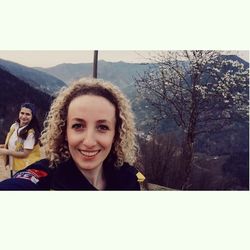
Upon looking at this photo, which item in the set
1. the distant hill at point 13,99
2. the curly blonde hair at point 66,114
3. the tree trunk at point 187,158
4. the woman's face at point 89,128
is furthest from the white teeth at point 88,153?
the tree trunk at point 187,158

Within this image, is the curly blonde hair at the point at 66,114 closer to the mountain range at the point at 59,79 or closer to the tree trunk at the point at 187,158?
the mountain range at the point at 59,79

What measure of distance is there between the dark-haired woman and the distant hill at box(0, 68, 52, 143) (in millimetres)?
32

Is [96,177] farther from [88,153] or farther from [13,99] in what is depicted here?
[13,99]

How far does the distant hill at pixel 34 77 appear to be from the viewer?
2.91 metres

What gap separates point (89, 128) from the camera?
2.82 meters

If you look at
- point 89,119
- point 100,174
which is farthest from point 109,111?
point 100,174

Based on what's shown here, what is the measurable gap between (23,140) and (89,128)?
46 centimetres

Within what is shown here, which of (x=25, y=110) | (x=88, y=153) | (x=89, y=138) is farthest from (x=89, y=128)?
(x=25, y=110)

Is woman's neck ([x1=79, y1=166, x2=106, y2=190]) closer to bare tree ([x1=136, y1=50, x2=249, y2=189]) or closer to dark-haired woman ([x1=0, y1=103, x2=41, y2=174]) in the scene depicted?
dark-haired woman ([x1=0, y1=103, x2=41, y2=174])

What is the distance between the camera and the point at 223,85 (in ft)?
10.2

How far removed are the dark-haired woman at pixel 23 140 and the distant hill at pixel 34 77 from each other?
145mm

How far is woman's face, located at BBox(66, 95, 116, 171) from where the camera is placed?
2.82 meters
